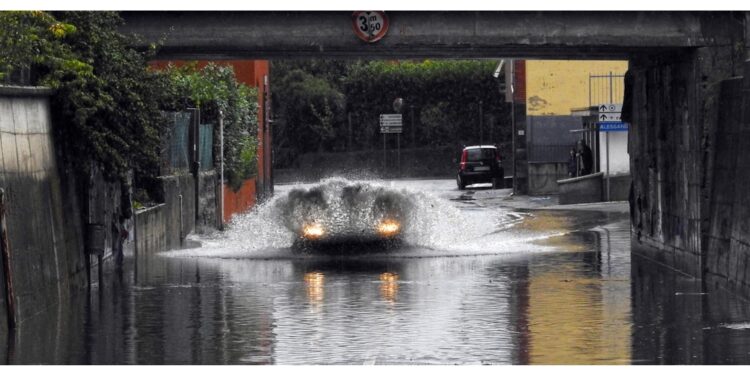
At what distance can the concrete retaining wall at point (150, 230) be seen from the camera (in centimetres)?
2959

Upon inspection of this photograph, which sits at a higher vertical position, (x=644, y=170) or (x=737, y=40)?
(x=737, y=40)

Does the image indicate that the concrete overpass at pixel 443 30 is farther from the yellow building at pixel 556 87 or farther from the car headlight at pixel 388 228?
the yellow building at pixel 556 87

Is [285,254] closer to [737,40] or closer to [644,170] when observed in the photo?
[644,170]

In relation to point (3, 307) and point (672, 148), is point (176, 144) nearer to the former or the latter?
point (672, 148)

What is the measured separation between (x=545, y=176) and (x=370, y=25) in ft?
101

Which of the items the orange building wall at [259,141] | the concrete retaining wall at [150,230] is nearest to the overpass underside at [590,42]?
the concrete retaining wall at [150,230]

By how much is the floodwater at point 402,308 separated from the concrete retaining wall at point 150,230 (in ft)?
1.81

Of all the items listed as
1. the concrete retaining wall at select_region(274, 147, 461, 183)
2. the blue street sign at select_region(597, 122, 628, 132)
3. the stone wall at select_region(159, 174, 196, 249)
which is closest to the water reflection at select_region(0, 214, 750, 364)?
the stone wall at select_region(159, 174, 196, 249)

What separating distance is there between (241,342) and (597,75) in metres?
38.9

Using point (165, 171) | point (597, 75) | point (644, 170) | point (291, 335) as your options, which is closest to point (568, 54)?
point (644, 170)

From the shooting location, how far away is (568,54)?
2797cm

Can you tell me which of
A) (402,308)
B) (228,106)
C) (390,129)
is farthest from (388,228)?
(390,129)

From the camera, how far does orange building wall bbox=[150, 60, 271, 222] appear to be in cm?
4297

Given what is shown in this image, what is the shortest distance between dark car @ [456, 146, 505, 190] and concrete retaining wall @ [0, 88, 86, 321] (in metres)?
38.4
